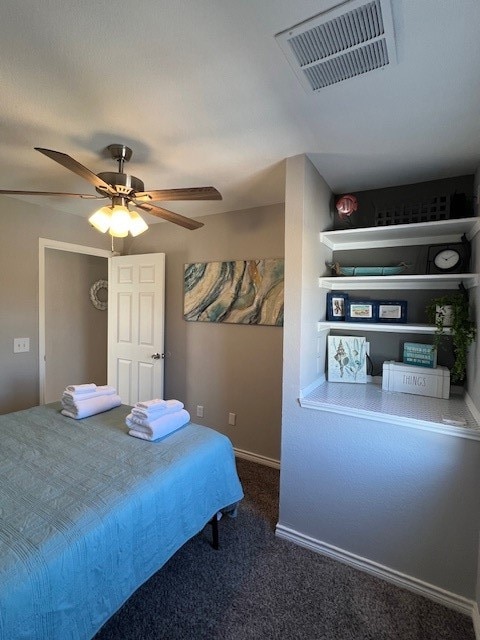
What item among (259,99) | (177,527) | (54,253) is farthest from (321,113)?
(54,253)

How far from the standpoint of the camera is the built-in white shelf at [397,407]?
1574mm

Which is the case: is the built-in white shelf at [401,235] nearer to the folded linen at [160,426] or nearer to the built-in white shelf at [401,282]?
the built-in white shelf at [401,282]

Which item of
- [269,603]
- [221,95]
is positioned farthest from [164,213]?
[269,603]

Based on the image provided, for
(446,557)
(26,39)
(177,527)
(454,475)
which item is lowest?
(446,557)

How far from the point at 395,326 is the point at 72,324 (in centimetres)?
382

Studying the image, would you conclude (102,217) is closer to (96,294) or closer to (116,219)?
(116,219)

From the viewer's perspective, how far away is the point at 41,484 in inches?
50.6

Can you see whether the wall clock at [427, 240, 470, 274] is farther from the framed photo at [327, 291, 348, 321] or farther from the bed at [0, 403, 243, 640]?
the bed at [0, 403, 243, 640]

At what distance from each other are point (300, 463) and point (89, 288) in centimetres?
360

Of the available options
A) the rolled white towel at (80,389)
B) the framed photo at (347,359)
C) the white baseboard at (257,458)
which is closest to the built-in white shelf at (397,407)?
the framed photo at (347,359)

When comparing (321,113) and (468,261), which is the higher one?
(321,113)

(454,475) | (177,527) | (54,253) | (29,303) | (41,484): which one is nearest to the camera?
(41,484)

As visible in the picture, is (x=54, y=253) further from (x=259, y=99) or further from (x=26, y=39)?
(x=259, y=99)

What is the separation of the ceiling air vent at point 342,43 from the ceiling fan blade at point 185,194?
643 mm
